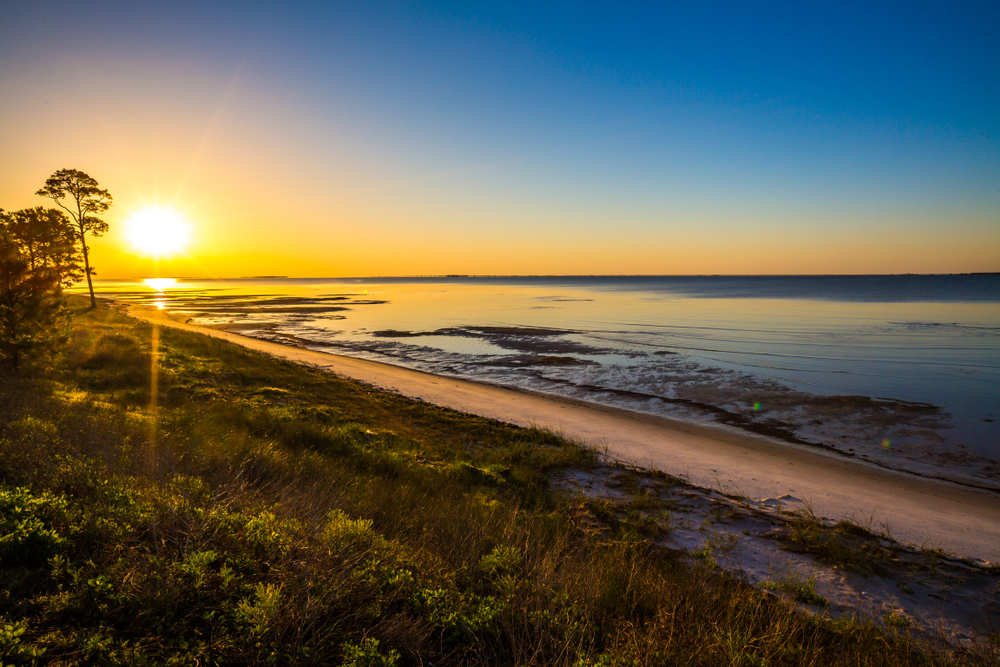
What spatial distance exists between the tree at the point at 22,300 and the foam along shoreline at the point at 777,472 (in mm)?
12364

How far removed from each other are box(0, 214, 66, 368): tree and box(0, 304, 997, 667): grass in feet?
15.8

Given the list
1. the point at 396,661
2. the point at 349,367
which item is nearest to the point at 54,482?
the point at 396,661

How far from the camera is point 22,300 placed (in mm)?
12617

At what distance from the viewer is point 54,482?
532 cm

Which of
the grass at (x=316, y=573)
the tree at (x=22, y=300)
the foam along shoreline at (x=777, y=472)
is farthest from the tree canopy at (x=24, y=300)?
the foam along shoreline at (x=777, y=472)

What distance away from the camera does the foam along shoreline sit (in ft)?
31.2

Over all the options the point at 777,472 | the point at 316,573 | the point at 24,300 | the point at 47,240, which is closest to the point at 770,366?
the point at 777,472

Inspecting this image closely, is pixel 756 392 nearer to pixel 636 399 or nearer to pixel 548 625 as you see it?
pixel 636 399

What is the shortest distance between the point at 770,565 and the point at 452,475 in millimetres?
6427

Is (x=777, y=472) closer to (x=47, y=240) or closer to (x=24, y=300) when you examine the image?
(x=24, y=300)

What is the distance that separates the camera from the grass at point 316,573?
369 cm

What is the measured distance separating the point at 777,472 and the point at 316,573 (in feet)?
41.8

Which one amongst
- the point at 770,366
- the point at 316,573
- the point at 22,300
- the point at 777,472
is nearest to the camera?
the point at 316,573

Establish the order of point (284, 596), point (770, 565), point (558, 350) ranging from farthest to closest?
point (558, 350), point (770, 565), point (284, 596)
